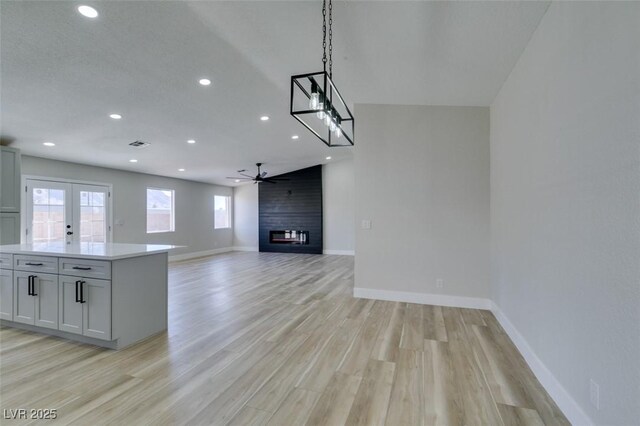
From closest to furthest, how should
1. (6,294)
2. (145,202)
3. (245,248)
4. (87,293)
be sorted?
1. (87,293)
2. (6,294)
3. (145,202)
4. (245,248)

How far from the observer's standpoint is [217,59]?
3.31 meters

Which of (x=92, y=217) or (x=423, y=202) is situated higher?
(x=423, y=202)

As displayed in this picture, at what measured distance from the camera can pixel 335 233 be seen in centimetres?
984

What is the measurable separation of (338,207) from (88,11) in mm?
7902

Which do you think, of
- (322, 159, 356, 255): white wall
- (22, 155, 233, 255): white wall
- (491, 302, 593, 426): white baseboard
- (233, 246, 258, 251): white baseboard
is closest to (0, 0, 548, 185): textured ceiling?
(22, 155, 233, 255): white wall

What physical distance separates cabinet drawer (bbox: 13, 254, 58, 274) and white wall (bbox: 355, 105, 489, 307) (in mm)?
3695

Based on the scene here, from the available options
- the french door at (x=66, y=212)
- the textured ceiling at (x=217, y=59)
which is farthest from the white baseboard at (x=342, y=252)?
the french door at (x=66, y=212)

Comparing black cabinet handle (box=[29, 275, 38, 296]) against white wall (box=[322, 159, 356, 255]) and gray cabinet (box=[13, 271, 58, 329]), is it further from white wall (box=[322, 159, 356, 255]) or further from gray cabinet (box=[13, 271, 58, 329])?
white wall (box=[322, 159, 356, 255])

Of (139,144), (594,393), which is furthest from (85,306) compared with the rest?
(594,393)

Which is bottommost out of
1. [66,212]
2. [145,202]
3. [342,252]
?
[342,252]

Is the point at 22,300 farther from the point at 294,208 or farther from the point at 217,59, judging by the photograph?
the point at 294,208

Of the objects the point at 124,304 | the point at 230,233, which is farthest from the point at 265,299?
the point at 230,233

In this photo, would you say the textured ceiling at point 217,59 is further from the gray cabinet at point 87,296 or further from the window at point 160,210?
the window at point 160,210

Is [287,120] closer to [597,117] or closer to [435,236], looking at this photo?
[435,236]
